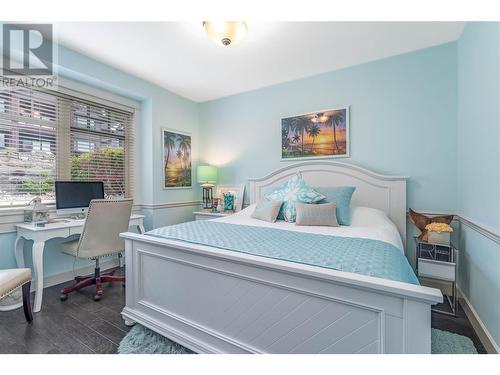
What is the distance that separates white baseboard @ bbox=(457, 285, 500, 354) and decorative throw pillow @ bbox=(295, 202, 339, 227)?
46.4 inches

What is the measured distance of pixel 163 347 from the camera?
153cm

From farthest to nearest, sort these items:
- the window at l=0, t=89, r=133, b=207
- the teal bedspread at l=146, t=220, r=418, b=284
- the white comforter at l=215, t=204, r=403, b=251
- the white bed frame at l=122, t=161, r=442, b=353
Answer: the window at l=0, t=89, r=133, b=207 → the white comforter at l=215, t=204, r=403, b=251 → the teal bedspread at l=146, t=220, r=418, b=284 → the white bed frame at l=122, t=161, r=442, b=353

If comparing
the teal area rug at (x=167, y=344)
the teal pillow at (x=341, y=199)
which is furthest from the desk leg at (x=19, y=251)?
the teal pillow at (x=341, y=199)

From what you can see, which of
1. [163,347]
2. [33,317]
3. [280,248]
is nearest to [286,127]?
[280,248]

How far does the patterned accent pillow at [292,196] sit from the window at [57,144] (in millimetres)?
2165

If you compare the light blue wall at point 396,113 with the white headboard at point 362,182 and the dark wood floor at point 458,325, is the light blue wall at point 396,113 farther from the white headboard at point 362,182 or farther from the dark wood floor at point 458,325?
the dark wood floor at point 458,325

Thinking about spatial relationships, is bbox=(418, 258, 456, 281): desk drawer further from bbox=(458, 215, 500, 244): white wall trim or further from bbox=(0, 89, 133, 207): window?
bbox=(0, 89, 133, 207): window

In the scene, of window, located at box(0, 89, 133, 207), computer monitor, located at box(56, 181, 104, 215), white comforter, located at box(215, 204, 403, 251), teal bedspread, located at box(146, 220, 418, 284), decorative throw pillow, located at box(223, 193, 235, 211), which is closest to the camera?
teal bedspread, located at box(146, 220, 418, 284)

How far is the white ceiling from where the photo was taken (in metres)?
2.03

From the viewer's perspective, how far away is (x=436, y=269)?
1964 millimetres

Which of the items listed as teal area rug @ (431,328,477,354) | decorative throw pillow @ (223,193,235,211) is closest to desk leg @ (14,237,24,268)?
decorative throw pillow @ (223,193,235,211)

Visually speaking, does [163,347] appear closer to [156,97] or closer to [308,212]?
[308,212]

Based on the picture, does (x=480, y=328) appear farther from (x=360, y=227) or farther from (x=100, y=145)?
(x=100, y=145)
